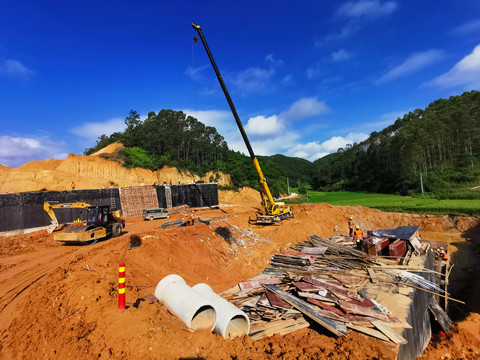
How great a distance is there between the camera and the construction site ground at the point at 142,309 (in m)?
4.04

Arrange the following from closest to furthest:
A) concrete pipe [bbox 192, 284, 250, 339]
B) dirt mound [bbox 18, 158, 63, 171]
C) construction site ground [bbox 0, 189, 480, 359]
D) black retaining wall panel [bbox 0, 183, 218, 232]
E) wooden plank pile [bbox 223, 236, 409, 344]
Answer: construction site ground [bbox 0, 189, 480, 359] < concrete pipe [bbox 192, 284, 250, 339] < wooden plank pile [bbox 223, 236, 409, 344] < black retaining wall panel [bbox 0, 183, 218, 232] < dirt mound [bbox 18, 158, 63, 171]

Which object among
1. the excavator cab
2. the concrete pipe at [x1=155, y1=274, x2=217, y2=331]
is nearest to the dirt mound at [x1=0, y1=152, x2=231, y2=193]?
the excavator cab

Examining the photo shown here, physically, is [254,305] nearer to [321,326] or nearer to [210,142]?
[321,326]

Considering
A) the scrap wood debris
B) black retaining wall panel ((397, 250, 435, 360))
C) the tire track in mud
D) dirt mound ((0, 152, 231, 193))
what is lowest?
black retaining wall panel ((397, 250, 435, 360))

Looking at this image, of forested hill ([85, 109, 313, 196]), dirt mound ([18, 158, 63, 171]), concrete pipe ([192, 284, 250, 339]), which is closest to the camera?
concrete pipe ([192, 284, 250, 339])

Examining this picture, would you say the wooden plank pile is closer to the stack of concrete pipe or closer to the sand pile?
the stack of concrete pipe

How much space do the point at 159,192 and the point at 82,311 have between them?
26382mm

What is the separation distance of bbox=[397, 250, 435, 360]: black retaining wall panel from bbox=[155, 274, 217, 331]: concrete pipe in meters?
4.30

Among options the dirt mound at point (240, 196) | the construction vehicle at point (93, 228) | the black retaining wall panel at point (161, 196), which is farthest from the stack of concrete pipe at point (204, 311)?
the dirt mound at point (240, 196)

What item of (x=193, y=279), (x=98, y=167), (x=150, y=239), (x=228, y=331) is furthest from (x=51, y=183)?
(x=228, y=331)

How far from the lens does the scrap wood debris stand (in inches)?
226

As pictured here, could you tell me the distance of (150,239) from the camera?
10656 millimetres

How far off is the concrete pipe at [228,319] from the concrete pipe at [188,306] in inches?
6.9

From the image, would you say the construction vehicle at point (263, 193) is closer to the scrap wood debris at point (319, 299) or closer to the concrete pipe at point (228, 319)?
the scrap wood debris at point (319, 299)
